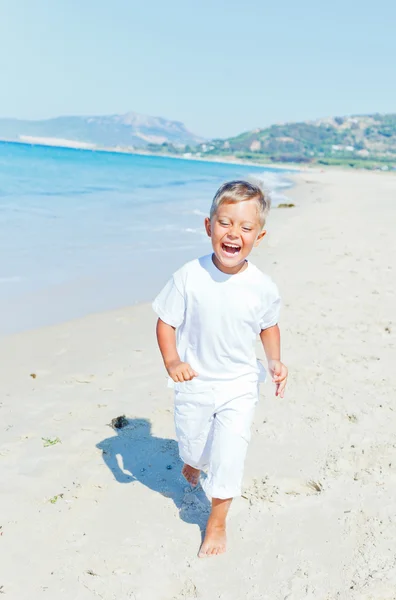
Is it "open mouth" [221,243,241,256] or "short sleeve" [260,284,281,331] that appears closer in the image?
"open mouth" [221,243,241,256]

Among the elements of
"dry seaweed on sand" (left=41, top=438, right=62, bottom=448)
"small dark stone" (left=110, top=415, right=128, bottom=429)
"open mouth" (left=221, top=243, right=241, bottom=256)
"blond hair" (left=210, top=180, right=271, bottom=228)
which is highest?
"blond hair" (left=210, top=180, right=271, bottom=228)

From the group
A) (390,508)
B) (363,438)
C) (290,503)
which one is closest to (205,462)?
(290,503)

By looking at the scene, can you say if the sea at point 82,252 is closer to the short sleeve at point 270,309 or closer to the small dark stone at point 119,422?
the short sleeve at point 270,309

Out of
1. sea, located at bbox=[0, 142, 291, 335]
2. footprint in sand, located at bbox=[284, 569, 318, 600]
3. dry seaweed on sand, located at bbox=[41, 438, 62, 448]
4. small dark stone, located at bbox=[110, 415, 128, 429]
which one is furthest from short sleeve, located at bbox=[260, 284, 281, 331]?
dry seaweed on sand, located at bbox=[41, 438, 62, 448]

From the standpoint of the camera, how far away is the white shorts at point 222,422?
2.40 meters

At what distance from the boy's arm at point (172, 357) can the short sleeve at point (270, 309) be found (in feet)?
1.41

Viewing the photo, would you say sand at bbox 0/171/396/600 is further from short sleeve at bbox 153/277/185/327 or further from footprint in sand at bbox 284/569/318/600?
short sleeve at bbox 153/277/185/327

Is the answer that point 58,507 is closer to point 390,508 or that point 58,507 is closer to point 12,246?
point 390,508

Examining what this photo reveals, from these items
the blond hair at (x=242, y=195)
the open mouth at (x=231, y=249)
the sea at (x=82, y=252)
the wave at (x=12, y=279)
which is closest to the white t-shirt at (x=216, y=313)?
the open mouth at (x=231, y=249)

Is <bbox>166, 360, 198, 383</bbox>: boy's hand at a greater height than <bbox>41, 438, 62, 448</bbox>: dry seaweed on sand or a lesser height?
greater

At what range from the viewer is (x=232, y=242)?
91.3 inches

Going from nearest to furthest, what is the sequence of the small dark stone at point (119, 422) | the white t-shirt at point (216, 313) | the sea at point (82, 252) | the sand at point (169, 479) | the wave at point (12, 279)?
the sand at point (169, 479) < the white t-shirt at point (216, 313) < the small dark stone at point (119, 422) < the sea at point (82, 252) < the wave at point (12, 279)

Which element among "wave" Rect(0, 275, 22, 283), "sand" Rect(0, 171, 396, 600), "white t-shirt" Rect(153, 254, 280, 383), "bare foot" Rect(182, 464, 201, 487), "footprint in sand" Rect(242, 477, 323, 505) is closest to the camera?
"sand" Rect(0, 171, 396, 600)

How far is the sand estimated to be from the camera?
2.24 m
